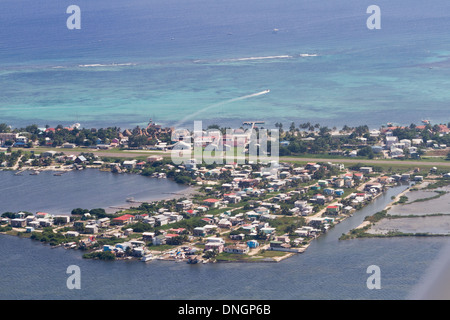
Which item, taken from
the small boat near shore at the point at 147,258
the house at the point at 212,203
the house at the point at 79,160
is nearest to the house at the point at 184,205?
the house at the point at 212,203

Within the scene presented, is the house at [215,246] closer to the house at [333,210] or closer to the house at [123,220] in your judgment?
the house at [123,220]

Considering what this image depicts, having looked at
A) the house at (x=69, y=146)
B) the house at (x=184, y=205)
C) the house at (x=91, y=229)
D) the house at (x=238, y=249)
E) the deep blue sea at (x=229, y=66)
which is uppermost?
the deep blue sea at (x=229, y=66)

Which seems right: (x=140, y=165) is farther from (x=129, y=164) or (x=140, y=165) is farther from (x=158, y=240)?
(x=158, y=240)

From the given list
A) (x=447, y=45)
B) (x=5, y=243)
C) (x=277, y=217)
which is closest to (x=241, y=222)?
(x=277, y=217)

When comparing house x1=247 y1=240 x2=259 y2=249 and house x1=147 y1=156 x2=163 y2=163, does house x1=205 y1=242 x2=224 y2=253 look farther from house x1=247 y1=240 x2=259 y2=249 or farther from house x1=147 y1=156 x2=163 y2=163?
house x1=147 y1=156 x2=163 y2=163

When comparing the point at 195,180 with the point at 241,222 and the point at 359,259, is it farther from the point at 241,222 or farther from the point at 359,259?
the point at 359,259

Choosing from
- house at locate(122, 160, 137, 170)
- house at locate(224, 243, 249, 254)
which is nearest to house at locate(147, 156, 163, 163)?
house at locate(122, 160, 137, 170)

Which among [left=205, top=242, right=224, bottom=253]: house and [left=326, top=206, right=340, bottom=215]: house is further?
[left=326, top=206, right=340, bottom=215]: house

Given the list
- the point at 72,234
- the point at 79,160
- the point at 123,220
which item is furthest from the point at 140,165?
the point at 72,234
